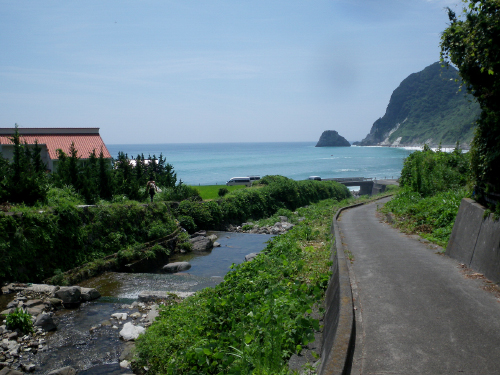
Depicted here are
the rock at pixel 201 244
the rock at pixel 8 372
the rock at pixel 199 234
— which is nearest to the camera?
the rock at pixel 8 372

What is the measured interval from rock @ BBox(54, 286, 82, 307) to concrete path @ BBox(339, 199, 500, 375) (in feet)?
31.4

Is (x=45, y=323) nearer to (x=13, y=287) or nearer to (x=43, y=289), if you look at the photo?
(x=43, y=289)

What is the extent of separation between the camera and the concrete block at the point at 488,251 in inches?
283

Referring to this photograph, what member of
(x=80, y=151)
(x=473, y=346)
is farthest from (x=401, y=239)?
(x=80, y=151)

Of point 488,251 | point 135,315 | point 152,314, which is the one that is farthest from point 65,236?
point 488,251

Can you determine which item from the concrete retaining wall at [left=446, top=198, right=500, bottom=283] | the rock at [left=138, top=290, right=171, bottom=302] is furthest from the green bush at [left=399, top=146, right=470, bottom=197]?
the rock at [left=138, top=290, right=171, bottom=302]

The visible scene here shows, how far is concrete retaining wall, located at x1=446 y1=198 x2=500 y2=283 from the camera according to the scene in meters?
7.32

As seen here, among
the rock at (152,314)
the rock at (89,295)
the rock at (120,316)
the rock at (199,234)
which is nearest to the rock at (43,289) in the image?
the rock at (89,295)

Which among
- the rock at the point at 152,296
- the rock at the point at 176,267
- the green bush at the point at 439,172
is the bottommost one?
the rock at the point at 176,267

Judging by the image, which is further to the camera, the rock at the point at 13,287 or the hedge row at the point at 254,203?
the hedge row at the point at 254,203

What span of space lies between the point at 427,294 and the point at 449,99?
8154 inches

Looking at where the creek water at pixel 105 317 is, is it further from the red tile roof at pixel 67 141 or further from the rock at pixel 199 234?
the red tile roof at pixel 67 141

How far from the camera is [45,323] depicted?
36.0ft

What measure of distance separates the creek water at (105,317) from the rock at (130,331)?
0.65ft
